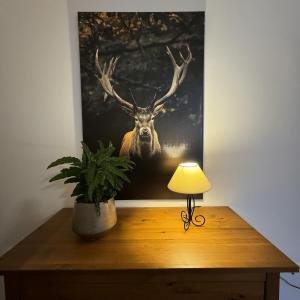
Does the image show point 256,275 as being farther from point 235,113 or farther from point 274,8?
point 274,8

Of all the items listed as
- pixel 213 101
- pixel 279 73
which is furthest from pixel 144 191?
pixel 279 73

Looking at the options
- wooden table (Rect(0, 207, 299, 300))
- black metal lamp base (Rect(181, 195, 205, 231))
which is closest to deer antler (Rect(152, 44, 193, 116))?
black metal lamp base (Rect(181, 195, 205, 231))

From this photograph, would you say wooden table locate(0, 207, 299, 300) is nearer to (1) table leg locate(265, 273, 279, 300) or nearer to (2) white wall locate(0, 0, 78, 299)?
(1) table leg locate(265, 273, 279, 300)

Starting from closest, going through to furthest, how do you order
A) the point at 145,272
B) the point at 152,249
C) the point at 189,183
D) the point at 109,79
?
1. the point at 145,272
2. the point at 152,249
3. the point at 189,183
4. the point at 109,79

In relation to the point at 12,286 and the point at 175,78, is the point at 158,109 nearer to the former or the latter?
the point at 175,78

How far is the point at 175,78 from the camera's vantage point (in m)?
1.35

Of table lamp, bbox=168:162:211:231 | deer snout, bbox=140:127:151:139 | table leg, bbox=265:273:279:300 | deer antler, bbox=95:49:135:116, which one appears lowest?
table leg, bbox=265:273:279:300

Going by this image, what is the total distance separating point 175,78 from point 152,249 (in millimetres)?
941

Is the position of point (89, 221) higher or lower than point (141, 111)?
lower

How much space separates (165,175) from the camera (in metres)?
1.40

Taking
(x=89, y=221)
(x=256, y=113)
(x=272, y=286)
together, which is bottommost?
(x=272, y=286)

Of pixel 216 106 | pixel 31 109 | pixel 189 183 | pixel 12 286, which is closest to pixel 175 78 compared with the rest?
pixel 216 106

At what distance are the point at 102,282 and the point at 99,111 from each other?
89cm

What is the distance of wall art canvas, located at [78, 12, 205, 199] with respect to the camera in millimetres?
1330
